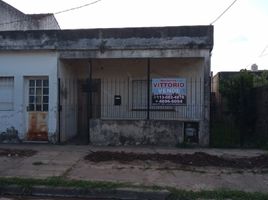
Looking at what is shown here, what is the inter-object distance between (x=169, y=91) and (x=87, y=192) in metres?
6.85

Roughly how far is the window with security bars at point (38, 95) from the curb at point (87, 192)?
A: 6614mm

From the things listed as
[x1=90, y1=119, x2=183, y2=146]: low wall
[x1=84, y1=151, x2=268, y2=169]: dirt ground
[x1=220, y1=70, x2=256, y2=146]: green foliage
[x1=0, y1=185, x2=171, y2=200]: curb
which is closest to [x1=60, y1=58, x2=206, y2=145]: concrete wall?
[x1=90, y1=119, x2=183, y2=146]: low wall

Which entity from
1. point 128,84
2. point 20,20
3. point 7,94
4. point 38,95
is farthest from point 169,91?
point 20,20

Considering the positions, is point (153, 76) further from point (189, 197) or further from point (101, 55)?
point (189, 197)

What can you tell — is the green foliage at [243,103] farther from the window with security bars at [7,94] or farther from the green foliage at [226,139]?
the window with security bars at [7,94]

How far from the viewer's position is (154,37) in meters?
14.2

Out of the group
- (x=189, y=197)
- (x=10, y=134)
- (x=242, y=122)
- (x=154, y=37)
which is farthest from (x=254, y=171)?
(x=10, y=134)

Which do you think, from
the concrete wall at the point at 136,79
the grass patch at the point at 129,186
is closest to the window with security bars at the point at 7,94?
the concrete wall at the point at 136,79

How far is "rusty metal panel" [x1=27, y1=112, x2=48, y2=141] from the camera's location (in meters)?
14.6

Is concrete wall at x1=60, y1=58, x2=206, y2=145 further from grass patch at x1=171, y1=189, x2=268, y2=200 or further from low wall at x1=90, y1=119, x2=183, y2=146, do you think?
grass patch at x1=171, y1=189, x2=268, y2=200

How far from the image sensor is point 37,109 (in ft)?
48.4

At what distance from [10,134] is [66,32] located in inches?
160

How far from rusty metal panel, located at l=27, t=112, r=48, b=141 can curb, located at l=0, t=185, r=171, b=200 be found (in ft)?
→ 20.8

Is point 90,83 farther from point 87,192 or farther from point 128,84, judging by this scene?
point 87,192
